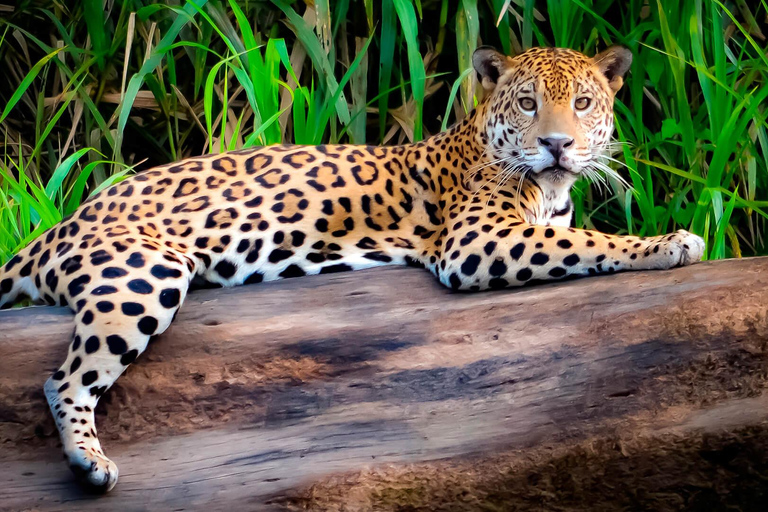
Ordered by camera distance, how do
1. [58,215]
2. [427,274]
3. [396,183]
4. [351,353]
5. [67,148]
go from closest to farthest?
[351,353], [427,274], [396,183], [58,215], [67,148]

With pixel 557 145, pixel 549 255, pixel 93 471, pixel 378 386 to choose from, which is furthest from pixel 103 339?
pixel 557 145

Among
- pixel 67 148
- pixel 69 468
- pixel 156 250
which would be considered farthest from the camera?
pixel 67 148

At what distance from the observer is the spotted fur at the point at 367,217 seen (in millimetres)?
3777

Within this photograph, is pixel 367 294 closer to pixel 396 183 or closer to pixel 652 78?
pixel 396 183

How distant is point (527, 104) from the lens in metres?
4.29

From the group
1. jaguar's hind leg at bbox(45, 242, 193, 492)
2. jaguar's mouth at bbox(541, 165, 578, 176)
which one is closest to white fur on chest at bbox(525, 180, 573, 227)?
jaguar's mouth at bbox(541, 165, 578, 176)

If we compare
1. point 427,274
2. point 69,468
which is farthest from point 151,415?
point 427,274

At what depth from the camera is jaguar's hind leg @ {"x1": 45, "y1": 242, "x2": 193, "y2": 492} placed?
333cm

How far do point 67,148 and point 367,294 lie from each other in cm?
319

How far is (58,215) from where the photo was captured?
202 inches

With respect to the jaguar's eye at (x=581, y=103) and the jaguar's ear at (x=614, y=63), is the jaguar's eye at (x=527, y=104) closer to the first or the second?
the jaguar's eye at (x=581, y=103)

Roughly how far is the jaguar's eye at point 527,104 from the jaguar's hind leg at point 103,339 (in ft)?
5.28

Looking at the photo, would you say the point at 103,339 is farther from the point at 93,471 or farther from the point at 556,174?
the point at 556,174

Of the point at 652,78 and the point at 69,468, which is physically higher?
the point at 652,78
